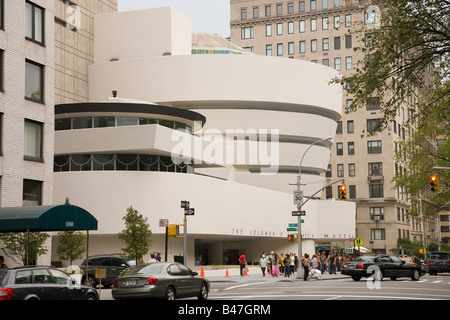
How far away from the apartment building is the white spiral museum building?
2125 cm

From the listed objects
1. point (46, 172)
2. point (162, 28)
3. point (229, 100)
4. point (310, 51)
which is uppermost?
point (310, 51)

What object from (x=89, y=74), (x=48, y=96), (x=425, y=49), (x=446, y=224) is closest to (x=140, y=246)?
(x=48, y=96)

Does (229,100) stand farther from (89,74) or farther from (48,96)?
(48,96)

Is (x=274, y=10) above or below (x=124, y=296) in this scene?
above

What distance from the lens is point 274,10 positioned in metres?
116

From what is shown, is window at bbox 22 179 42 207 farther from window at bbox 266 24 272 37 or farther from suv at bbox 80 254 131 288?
window at bbox 266 24 272 37

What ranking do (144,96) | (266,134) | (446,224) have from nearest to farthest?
(144,96), (266,134), (446,224)

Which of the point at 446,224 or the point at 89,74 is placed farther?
the point at 446,224

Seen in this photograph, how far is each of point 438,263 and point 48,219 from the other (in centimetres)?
3551

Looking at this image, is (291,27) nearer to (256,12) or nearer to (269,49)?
(269,49)

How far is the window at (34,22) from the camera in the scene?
35.7 meters

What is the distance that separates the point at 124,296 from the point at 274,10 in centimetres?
9962

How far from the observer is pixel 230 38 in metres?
119
